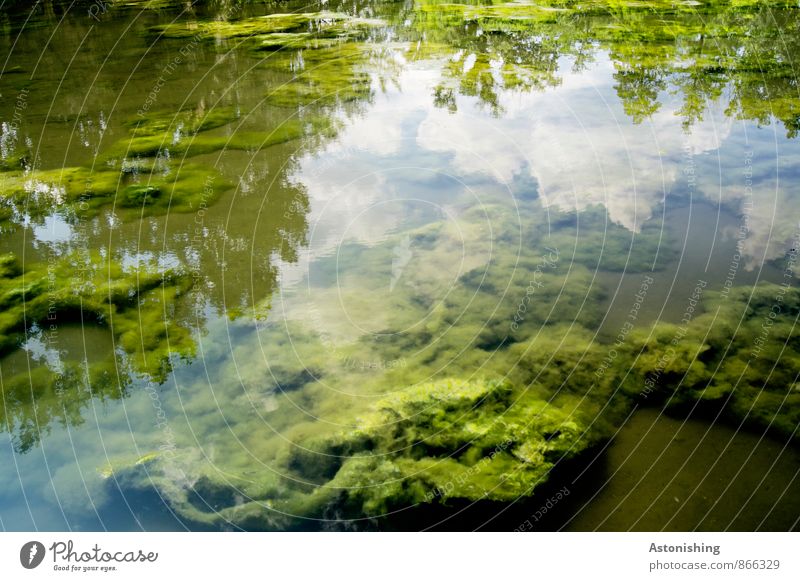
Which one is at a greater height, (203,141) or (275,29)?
(275,29)

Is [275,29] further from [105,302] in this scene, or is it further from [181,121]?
[105,302]

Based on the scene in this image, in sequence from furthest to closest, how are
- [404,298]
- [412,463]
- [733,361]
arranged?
1. [404,298]
2. [733,361]
3. [412,463]

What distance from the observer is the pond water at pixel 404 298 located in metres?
4.25

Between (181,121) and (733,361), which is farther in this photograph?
(181,121)

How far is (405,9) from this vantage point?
52.2 feet

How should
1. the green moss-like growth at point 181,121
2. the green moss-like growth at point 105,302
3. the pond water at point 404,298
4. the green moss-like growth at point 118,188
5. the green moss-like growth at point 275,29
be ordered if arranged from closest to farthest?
the pond water at point 404,298, the green moss-like growth at point 105,302, the green moss-like growth at point 118,188, the green moss-like growth at point 181,121, the green moss-like growth at point 275,29

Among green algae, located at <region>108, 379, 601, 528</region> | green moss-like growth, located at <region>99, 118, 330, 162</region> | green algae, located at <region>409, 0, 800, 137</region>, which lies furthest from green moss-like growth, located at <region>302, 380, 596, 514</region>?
green algae, located at <region>409, 0, 800, 137</region>

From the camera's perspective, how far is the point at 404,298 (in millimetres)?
6004
